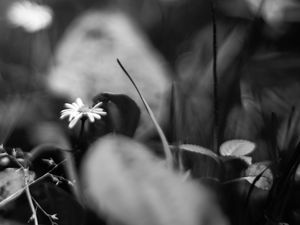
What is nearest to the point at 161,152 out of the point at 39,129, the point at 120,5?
the point at 39,129

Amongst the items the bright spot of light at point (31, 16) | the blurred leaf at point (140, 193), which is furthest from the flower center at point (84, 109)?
the bright spot of light at point (31, 16)

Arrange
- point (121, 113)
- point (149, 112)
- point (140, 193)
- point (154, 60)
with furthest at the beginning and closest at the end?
point (154, 60) → point (121, 113) → point (149, 112) → point (140, 193)

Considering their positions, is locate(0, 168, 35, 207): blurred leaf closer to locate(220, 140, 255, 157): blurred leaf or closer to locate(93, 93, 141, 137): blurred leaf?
locate(93, 93, 141, 137): blurred leaf

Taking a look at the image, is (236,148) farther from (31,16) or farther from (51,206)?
(31,16)

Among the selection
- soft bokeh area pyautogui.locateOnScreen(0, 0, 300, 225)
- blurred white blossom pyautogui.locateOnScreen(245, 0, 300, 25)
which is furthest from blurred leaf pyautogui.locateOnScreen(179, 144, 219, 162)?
blurred white blossom pyautogui.locateOnScreen(245, 0, 300, 25)

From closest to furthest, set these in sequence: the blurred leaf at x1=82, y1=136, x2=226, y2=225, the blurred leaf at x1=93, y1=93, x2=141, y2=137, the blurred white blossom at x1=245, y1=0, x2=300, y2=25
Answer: the blurred leaf at x1=82, y1=136, x2=226, y2=225
the blurred leaf at x1=93, y1=93, x2=141, y2=137
the blurred white blossom at x1=245, y1=0, x2=300, y2=25

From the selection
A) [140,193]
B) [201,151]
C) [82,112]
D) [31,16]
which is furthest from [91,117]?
[31,16]

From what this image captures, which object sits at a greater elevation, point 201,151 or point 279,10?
point 279,10
